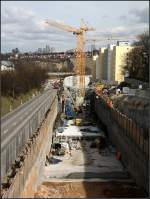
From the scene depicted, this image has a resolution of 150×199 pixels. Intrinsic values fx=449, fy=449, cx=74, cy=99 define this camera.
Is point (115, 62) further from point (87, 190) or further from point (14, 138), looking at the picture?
point (14, 138)

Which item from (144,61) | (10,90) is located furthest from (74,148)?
(144,61)

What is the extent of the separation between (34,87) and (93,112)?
29.5 m

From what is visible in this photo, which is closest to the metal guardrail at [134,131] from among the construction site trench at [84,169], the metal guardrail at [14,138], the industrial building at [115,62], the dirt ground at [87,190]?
the construction site trench at [84,169]

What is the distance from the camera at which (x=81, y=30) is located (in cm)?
13075

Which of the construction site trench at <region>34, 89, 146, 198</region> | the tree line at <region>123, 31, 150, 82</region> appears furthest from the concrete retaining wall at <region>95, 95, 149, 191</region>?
the tree line at <region>123, 31, 150, 82</region>

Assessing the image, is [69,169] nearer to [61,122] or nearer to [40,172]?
[40,172]

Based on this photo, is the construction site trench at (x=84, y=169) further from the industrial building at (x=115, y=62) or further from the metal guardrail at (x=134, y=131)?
the industrial building at (x=115, y=62)

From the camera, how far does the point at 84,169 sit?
49750 mm

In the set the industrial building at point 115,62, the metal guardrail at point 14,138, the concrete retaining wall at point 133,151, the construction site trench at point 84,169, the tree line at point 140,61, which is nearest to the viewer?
the metal guardrail at point 14,138

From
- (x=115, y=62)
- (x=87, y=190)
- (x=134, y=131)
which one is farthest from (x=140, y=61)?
(x=87, y=190)

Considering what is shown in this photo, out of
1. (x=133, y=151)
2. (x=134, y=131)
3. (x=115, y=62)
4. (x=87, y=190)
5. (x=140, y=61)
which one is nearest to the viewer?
(x=87, y=190)

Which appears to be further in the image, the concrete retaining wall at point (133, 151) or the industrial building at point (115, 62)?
the industrial building at point (115, 62)

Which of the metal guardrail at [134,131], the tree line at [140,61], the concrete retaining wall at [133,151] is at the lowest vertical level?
the concrete retaining wall at [133,151]

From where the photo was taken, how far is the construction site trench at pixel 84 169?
40719mm
